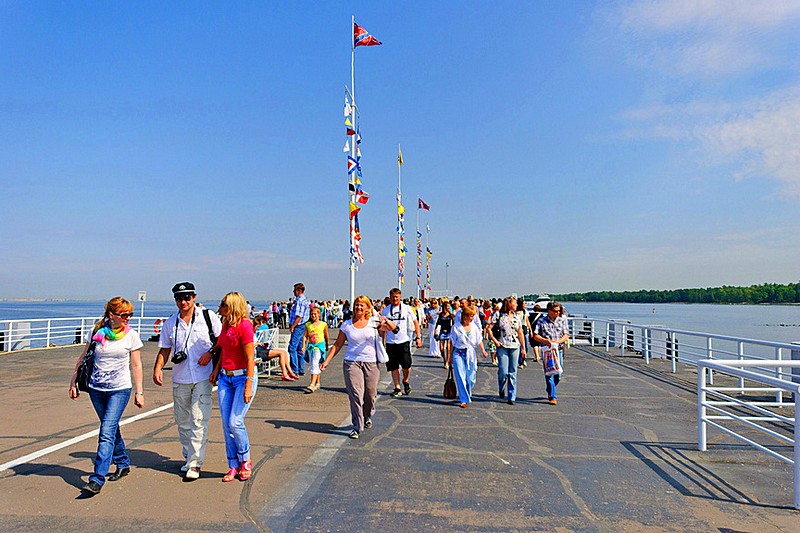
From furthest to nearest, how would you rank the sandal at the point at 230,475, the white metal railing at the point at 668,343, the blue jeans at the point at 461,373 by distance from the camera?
the white metal railing at the point at 668,343 → the blue jeans at the point at 461,373 → the sandal at the point at 230,475

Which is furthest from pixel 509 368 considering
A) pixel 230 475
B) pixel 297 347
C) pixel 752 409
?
pixel 230 475

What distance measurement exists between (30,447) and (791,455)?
327 inches

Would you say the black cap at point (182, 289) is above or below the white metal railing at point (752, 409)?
above

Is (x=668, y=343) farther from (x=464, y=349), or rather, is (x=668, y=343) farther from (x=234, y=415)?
(x=234, y=415)

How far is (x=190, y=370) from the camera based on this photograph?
16.9ft

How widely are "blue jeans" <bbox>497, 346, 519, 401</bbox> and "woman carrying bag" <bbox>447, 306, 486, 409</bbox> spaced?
708mm

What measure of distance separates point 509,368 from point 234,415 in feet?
17.9

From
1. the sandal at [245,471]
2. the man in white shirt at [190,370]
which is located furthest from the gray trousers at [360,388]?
the man in white shirt at [190,370]

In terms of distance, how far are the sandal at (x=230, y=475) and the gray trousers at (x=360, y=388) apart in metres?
1.92

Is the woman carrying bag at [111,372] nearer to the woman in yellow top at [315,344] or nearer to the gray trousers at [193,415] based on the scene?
the gray trousers at [193,415]

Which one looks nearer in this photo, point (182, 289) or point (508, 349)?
point (182, 289)

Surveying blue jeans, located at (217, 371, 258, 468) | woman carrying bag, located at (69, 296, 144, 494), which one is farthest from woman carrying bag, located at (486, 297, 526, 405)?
woman carrying bag, located at (69, 296, 144, 494)

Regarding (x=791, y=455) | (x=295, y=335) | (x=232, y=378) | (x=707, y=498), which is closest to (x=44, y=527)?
(x=232, y=378)

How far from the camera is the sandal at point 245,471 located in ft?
16.8
